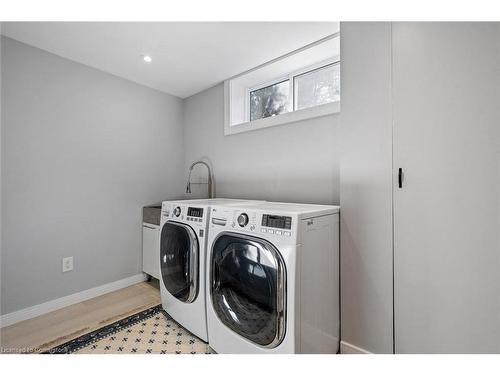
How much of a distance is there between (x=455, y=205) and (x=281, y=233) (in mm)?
868

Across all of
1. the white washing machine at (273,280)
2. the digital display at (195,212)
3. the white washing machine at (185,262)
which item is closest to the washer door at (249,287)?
the white washing machine at (273,280)

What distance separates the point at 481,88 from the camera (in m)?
1.09

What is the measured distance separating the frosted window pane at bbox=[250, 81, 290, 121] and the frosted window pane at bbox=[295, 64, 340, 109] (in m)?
0.12

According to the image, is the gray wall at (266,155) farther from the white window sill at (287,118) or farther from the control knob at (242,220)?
the control knob at (242,220)

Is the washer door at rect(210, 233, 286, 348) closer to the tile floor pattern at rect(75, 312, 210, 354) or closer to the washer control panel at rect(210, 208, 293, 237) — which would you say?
the washer control panel at rect(210, 208, 293, 237)

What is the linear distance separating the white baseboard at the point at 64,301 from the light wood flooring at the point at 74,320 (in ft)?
0.12

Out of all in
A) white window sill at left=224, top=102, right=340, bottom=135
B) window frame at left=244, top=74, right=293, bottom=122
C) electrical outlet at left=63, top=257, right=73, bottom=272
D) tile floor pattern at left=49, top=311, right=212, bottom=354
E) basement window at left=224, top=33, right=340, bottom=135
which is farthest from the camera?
window frame at left=244, top=74, right=293, bottom=122

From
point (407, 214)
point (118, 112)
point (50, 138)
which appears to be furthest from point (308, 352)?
point (118, 112)

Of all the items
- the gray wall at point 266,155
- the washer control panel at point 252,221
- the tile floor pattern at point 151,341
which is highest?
the gray wall at point 266,155

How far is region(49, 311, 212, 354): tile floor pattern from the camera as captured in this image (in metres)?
1.53

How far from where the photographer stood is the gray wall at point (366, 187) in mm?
1332

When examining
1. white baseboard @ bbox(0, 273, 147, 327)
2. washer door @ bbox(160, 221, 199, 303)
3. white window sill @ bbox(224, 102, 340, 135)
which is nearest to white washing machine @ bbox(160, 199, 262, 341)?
washer door @ bbox(160, 221, 199, 303)

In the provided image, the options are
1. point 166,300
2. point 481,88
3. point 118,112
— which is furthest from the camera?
point 118,112
